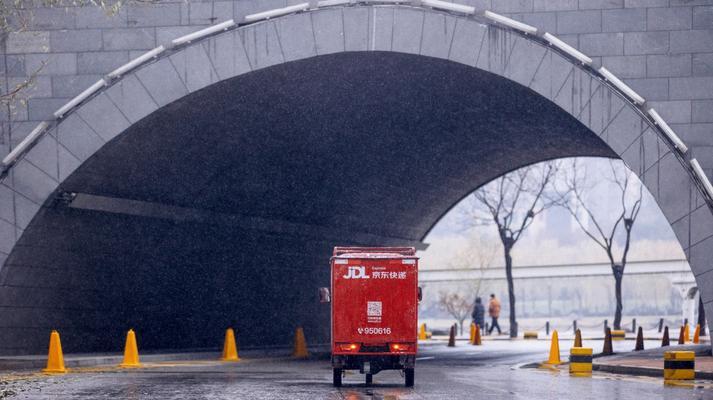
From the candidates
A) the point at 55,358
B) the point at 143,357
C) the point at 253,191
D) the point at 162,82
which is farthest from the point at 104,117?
the point at 253,191

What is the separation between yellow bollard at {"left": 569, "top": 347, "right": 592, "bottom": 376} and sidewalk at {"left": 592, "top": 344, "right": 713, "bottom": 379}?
1.95 ft

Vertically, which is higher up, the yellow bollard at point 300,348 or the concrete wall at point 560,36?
the concrete wall at point 560,36

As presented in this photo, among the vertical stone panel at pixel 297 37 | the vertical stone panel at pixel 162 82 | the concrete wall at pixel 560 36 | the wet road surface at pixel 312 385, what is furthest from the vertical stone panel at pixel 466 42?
the wet road surface at pixel 312 385

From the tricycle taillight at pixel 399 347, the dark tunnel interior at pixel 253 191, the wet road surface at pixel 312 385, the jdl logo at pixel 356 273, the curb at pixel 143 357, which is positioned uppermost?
the dark tunnel interior at pixel 253 191

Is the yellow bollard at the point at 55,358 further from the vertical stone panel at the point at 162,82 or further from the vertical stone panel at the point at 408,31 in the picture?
the vertical stone panel at the point at 408,31

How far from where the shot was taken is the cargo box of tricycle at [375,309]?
1836cm

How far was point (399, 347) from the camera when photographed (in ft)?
60.3

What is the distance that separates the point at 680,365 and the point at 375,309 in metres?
4.98

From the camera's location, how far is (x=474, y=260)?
292ft

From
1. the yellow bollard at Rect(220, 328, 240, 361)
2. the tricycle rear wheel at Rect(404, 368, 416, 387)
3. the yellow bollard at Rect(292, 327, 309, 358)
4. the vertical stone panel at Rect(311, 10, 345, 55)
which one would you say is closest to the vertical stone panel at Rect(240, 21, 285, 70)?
the vertical stone panel at Rect(311, 10, 345, 55)

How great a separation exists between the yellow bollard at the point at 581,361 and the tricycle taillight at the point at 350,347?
18.1 ft

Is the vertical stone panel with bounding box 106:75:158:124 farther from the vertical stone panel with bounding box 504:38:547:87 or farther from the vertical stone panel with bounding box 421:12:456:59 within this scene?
the vertical stone panel with bounding box 504:38:547:87

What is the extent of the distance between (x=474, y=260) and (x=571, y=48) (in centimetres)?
6712

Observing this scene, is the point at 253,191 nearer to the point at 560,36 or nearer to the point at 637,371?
the point at 560,36
